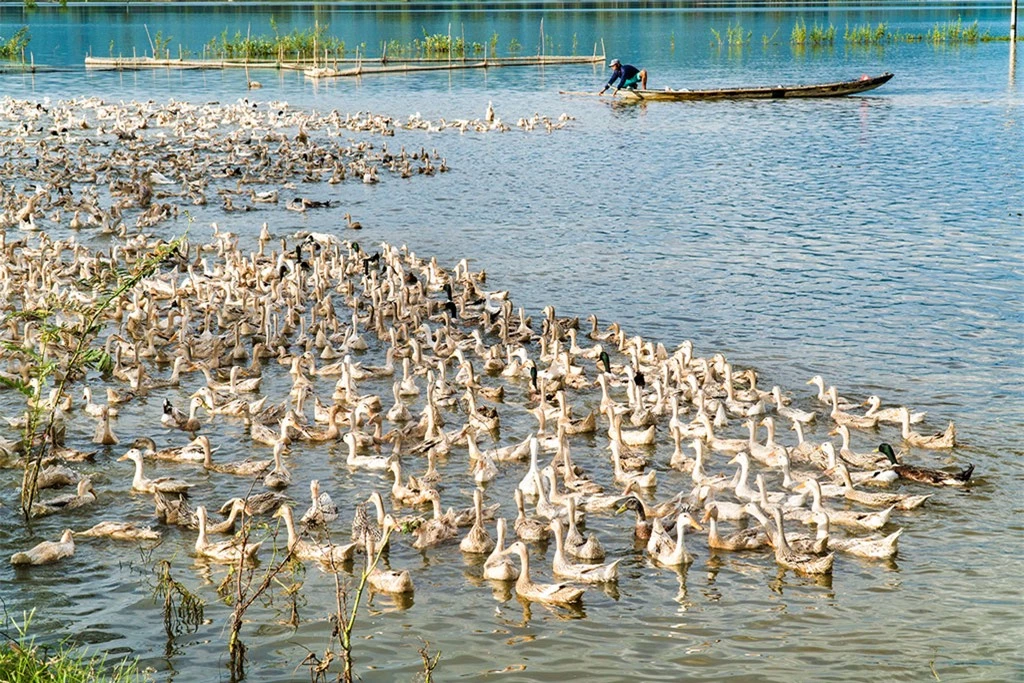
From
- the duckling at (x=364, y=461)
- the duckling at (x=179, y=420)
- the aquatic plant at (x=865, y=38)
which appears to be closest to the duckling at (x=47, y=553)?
the duckling at (x=364, y=461)

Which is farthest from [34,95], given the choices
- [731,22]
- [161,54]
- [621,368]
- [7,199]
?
[731,22]

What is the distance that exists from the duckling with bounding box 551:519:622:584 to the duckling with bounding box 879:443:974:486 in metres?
3.68

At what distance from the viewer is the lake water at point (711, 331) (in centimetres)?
1034

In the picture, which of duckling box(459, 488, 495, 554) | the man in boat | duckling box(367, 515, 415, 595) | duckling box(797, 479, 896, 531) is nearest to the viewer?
duckling box(367, 515, 415, 595)

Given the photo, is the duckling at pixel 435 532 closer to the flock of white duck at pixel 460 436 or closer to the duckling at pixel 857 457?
the flock of white duck at pixel 460 436

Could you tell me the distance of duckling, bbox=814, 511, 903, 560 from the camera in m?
11.7

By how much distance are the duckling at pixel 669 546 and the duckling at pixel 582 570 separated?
40cm

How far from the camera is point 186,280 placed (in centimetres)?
2195

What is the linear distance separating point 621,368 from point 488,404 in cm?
213

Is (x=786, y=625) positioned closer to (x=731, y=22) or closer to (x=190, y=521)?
(x=190, y=521)

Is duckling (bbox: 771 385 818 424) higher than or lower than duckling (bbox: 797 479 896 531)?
higher

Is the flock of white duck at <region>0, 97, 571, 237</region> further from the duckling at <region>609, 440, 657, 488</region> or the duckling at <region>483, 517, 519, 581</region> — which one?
the duckling at <region>483, 517, 519, 581</region>

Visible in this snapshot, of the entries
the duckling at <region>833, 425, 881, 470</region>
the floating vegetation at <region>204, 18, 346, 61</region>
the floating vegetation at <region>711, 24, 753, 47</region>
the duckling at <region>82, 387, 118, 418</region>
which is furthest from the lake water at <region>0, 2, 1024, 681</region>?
the floating vegetation at <region>711, 24, 753, 47</region>

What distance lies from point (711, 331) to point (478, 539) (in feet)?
29.9
